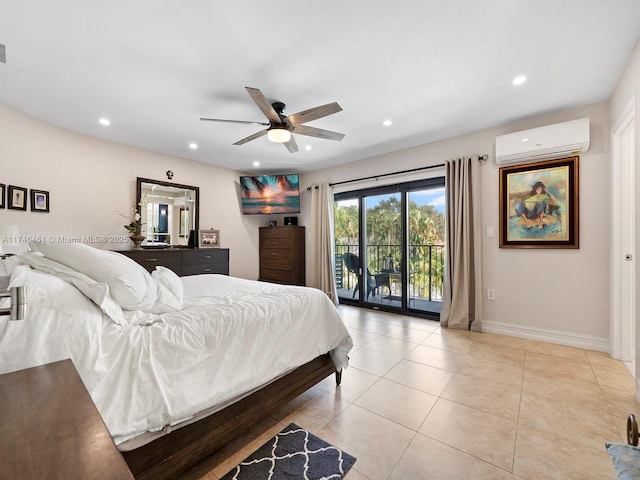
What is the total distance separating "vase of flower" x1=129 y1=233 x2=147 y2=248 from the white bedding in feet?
8.32

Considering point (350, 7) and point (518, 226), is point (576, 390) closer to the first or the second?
point (518, 226)

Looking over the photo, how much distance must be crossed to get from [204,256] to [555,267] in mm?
4684

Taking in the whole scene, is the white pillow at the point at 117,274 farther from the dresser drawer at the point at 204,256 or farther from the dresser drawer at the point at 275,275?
the dresser drawer at the point at 275,275

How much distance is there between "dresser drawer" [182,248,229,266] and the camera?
13.3ft

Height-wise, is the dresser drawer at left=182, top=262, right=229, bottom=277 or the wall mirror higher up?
the wall mirror

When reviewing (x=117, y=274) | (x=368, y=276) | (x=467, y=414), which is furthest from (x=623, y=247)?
(x=117, y=274)

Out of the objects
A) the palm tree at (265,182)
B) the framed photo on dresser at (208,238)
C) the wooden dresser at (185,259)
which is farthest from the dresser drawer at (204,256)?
the palm tree at (265,182)

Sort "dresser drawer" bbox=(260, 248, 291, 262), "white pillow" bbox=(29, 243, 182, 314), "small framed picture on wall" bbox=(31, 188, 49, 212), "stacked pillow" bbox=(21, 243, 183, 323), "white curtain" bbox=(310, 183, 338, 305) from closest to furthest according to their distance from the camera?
"stacked pillow" bbox=(21, 243, 183, 323) < "white pillow" bbox=(29, 243, 182, 314) < "small framed picture on wall" bbox=(31, 188, 49, 212) < "white curtain" bbox=(310, 183, 338, 305) < "dresser drawer" bbox=(260, 248, 291, 262)

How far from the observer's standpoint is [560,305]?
2984mm

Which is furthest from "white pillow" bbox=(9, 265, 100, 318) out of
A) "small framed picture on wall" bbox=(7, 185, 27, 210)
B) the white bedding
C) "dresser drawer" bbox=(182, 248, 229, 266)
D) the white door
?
the white door

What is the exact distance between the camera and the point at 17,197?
285 cm

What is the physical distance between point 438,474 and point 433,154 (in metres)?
3.61

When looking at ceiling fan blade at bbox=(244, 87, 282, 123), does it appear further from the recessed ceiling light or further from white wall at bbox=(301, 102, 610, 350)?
white wall at bbox=(301, 102, 610, 350)

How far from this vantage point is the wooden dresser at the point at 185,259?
3.60 m
